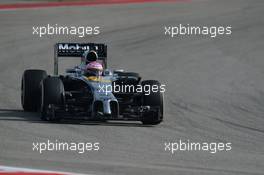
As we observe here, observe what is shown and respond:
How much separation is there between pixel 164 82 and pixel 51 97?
5.58 meters

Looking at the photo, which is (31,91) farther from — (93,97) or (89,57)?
(93,97)

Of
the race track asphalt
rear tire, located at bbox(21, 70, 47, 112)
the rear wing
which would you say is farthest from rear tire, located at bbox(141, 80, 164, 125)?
rear tire, located at bbox(21, 70, 47, 112)

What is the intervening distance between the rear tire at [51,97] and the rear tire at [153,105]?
1.36 metres

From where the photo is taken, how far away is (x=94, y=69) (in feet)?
51.9

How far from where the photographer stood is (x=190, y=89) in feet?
63.5

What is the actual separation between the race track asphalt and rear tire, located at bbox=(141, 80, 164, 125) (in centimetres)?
14

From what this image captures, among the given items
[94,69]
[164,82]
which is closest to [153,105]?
[94,69]

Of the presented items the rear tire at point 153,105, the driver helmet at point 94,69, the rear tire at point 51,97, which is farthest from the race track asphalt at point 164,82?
the driver helmet at point 94,69

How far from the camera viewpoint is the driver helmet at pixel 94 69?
15.8 m

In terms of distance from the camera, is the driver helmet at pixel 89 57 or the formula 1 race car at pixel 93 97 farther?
the driver helmet at pixel 89 57

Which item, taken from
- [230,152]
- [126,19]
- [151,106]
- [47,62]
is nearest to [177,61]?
[47,62]

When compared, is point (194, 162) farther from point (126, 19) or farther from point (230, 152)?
point (126, 19)

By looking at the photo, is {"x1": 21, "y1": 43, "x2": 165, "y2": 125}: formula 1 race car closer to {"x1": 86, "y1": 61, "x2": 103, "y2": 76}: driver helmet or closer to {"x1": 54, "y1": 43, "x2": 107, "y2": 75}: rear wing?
{"x1": 86, "y1": 61, "x2": 103, "y2": 76}: driver helmet

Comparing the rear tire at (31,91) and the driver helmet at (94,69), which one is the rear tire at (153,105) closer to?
the driver helmet at (94,69)
